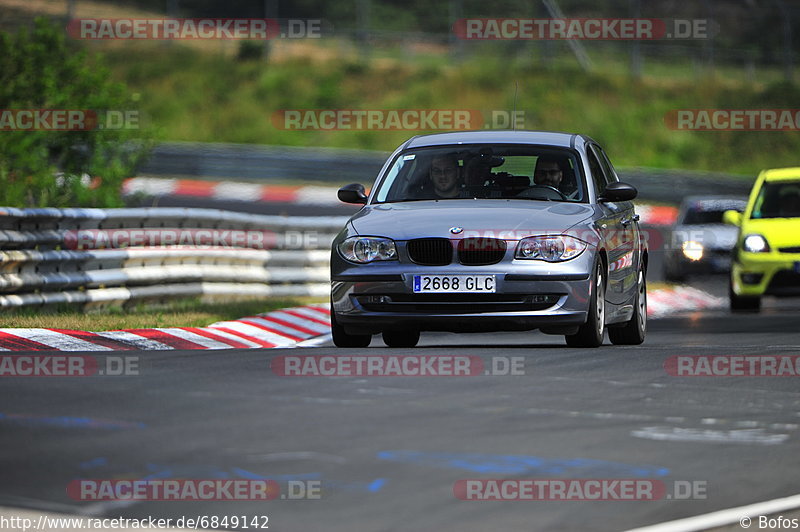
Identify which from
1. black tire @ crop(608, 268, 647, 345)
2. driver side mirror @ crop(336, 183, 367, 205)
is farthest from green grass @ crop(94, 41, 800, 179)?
driver side mirror @ crop(336, 183, 367, 205)

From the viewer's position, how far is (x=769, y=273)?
1767cm

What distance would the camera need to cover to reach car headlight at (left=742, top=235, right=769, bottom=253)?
698 inches

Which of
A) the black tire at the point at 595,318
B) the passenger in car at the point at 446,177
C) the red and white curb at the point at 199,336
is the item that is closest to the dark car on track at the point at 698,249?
the red and white curb at the point at 199,336

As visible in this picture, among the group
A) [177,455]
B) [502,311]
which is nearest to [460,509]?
[177,455]

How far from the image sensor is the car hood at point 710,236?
24.9 meters

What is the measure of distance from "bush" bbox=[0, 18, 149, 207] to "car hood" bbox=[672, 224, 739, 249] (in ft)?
29.7

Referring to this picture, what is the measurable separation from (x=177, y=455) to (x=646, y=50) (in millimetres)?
44597

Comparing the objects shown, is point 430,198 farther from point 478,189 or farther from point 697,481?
point 697,481

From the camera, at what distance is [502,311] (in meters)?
10.9
